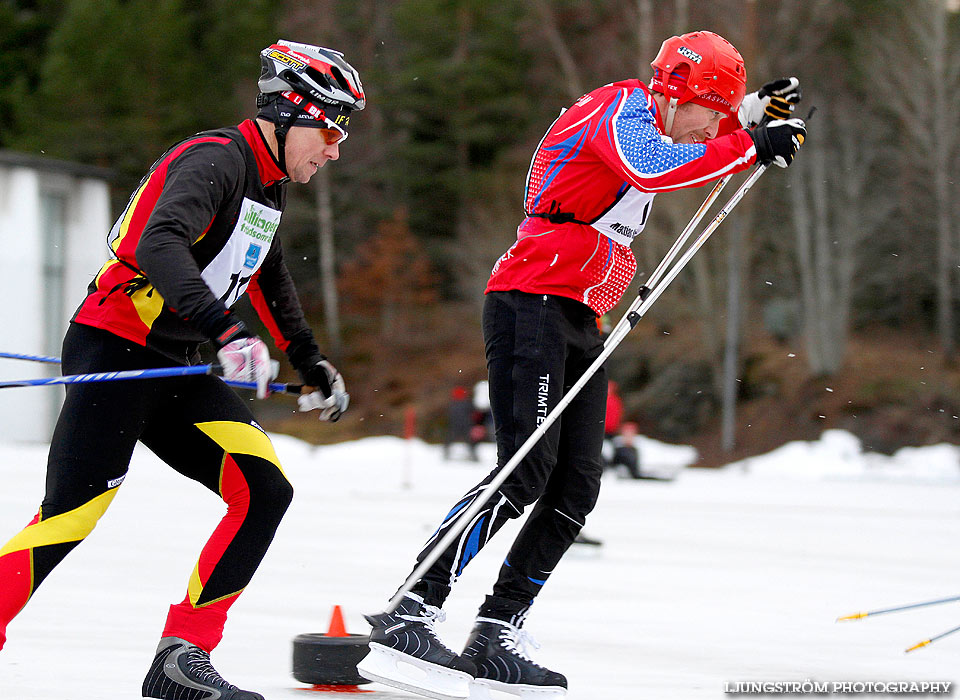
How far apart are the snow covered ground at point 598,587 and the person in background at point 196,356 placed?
42 cm

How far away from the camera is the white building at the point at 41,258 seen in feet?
59.2

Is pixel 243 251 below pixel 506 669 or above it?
above

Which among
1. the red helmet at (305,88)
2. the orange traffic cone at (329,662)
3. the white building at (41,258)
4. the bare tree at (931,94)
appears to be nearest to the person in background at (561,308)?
the orange traffic cone at (329,662)

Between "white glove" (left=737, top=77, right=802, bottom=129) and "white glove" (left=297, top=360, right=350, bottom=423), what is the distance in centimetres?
149

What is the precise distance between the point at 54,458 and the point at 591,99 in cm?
181

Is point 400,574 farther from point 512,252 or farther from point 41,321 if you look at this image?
point 41,321

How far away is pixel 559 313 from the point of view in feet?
12.8

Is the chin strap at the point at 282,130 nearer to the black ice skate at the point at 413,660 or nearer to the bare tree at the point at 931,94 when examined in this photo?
the black ice skate at the point at 413,660

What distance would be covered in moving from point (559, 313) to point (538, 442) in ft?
1.27

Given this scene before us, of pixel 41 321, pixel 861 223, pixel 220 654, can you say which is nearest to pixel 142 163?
pixel 41 321

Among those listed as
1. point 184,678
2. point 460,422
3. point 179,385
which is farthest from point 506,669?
point 460,422

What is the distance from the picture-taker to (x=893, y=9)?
25.8 metres

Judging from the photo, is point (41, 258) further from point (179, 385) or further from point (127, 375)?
point (127, 375)

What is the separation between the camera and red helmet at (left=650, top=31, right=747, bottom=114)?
3.86m
